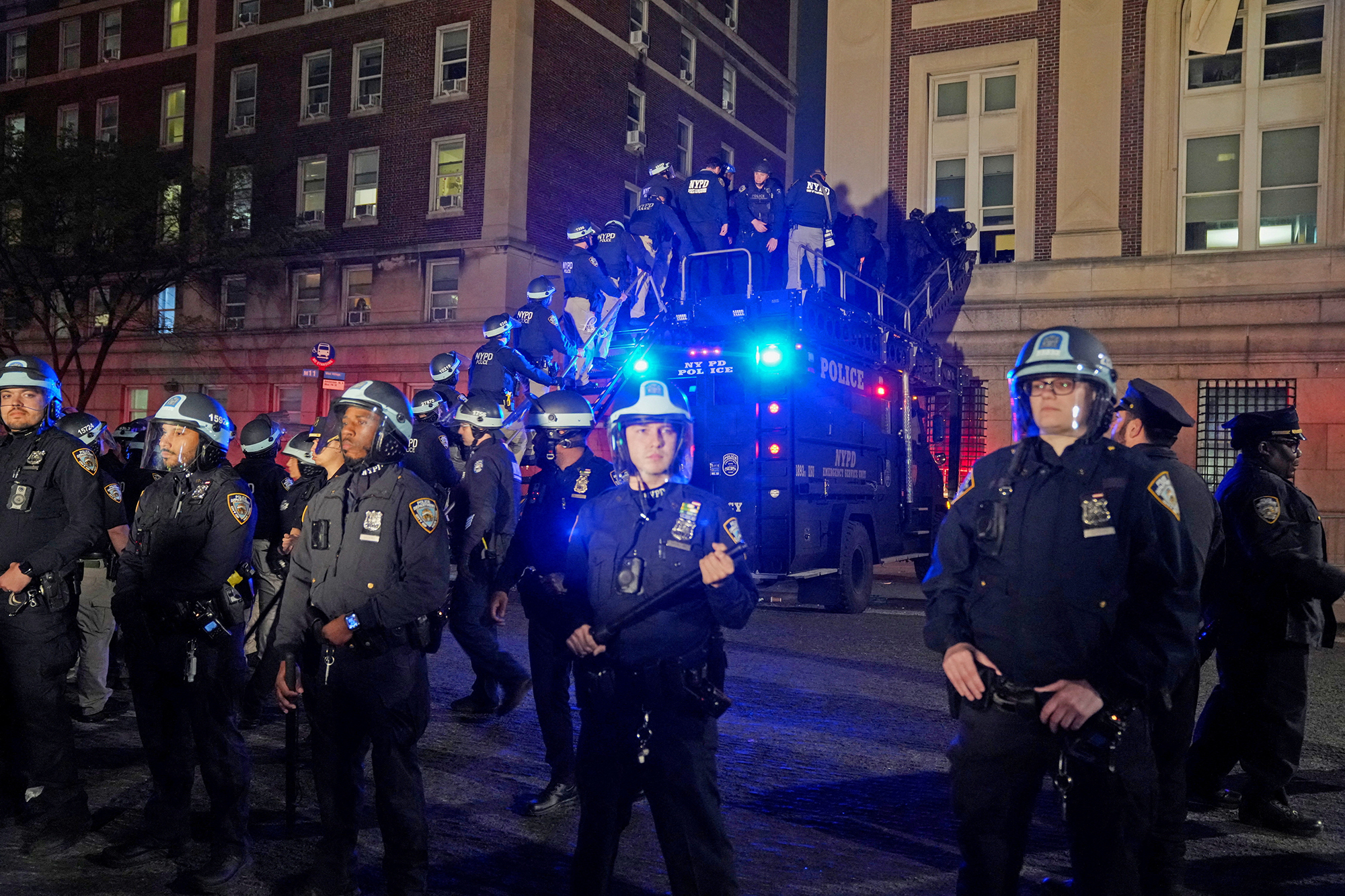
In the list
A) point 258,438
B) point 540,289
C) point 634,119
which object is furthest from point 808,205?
point 634,119

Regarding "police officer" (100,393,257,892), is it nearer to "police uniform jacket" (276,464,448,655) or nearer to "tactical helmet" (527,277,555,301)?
"police uniform jacket" (276,464,448,655)

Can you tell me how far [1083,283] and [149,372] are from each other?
90.2ft

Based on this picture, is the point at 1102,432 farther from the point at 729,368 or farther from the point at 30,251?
the point at 30,251

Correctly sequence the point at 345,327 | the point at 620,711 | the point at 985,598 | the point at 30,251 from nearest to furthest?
the point at 985,598, the point at 620,711, the point at 30,251, the point at 345,327

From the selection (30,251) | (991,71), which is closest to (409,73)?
(30,251)

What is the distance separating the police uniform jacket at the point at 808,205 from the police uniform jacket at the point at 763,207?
0.14 m

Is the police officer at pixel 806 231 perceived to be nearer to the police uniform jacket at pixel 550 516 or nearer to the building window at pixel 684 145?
the police uniform jacket at pixel 550 516

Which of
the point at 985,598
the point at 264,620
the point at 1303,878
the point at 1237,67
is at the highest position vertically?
the point at 1237,67

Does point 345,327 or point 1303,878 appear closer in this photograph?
point 1303,878

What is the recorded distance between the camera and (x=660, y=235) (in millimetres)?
12664

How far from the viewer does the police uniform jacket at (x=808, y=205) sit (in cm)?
1173

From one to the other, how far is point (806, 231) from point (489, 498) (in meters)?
6.52

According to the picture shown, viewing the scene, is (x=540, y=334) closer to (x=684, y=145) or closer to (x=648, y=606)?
(x=648, y=606)

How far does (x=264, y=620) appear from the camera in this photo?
7.30 metres
